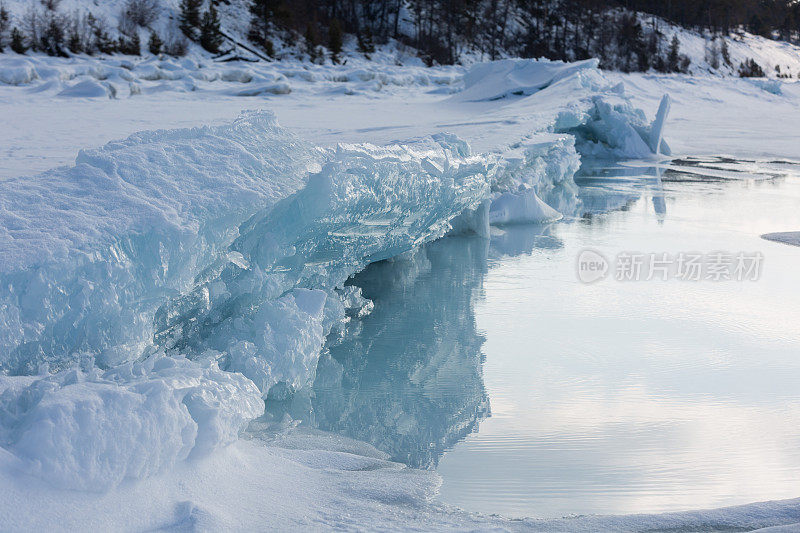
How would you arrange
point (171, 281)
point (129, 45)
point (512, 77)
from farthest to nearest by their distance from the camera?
point (129, 45) < point (512, 77) < point (171, 281)

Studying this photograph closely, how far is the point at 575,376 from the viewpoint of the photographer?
280cm

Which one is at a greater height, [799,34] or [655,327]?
[799,34]

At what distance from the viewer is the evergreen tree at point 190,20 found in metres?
17.2

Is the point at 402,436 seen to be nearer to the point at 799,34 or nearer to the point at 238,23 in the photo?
the point at 238,23

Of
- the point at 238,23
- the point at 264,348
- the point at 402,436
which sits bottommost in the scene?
the point at 402,436

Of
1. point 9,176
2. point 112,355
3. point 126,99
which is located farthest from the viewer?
point 126,99

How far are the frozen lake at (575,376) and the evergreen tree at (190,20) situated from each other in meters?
14.0

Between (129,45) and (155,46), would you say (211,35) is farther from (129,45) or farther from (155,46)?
(129,45)

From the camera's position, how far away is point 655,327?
3.36 meters

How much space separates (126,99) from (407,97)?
4.88 metres

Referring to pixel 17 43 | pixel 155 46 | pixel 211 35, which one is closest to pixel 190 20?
pixel 211 35

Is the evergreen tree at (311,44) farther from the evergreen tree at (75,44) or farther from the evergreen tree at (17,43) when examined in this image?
the evergreen tree at (17,43)

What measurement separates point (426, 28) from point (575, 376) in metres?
23.0

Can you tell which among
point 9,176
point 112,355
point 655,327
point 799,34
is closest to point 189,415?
point 112,355
